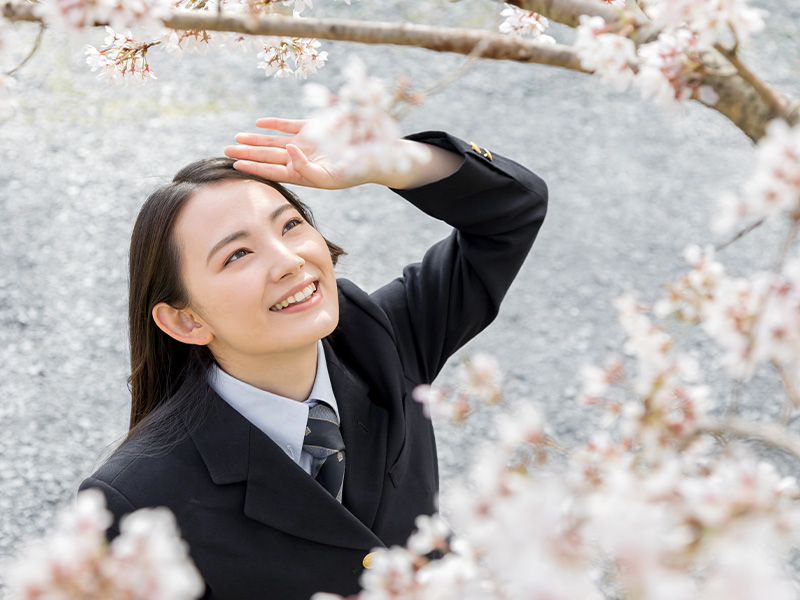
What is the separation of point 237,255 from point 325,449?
452mm

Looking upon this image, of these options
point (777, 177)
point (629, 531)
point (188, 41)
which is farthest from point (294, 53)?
point (629, 531)

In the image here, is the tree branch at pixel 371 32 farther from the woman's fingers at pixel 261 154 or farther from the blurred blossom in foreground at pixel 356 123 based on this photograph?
the woman's fingers at pixel 261 154

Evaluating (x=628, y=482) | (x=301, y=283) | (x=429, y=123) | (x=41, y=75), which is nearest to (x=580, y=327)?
(x=429, y=123)

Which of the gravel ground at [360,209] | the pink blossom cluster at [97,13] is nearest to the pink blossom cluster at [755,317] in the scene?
the pink blossom cluster at [97,13]

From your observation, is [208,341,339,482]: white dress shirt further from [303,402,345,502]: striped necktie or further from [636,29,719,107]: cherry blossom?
[636,29,719,107]: cherry blossom

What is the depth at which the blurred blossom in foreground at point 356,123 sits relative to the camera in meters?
0.66

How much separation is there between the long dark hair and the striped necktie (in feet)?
0.71

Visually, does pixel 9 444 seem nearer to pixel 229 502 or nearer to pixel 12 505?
pixel 12 505

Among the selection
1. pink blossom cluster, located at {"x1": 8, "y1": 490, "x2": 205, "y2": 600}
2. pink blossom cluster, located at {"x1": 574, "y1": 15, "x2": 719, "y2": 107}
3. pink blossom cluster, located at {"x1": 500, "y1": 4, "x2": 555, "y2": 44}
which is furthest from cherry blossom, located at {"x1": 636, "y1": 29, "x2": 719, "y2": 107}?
pink blossom cluster, located at {"x1": 8, "y1": 490, "x2": 205, "y2": 600}

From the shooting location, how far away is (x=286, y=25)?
79 centimetres

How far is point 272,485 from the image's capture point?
58.9 inches

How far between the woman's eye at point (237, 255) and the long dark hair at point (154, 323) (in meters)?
0.14

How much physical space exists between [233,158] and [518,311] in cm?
234

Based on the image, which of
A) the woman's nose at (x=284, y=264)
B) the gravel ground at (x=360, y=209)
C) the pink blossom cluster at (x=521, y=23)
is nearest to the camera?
the pink blossom cluster at (x=521, y=23)
